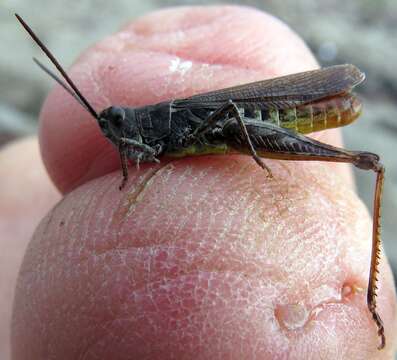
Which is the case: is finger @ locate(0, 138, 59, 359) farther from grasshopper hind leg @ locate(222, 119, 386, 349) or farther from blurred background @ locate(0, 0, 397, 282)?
grasshopper hind leg @ locate(222, 119, 386, 349)

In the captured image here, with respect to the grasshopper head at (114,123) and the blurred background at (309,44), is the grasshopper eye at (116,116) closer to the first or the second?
the grasshopper head at (114,123)

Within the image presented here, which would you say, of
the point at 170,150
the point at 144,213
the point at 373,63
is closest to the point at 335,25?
the point at 373,63

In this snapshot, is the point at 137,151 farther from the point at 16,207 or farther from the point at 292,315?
the point at 16,207

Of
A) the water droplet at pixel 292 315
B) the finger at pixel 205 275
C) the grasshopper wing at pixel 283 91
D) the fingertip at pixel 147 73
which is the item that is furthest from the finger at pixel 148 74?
the water droplet at pixel 292 315

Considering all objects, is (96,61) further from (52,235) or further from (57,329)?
(57,329)

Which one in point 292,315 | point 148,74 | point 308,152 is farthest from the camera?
point 148,74

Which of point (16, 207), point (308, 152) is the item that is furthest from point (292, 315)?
point (16, 207)

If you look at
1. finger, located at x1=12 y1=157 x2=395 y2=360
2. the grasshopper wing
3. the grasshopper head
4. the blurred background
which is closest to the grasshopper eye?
the grasshopper head

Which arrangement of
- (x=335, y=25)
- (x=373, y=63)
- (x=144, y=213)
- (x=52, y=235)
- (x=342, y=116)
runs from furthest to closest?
(x=335, y=25) < (x=373, y=63) < (x=342, y=116) < (x=52, y=235) < (x=144, y=213)
